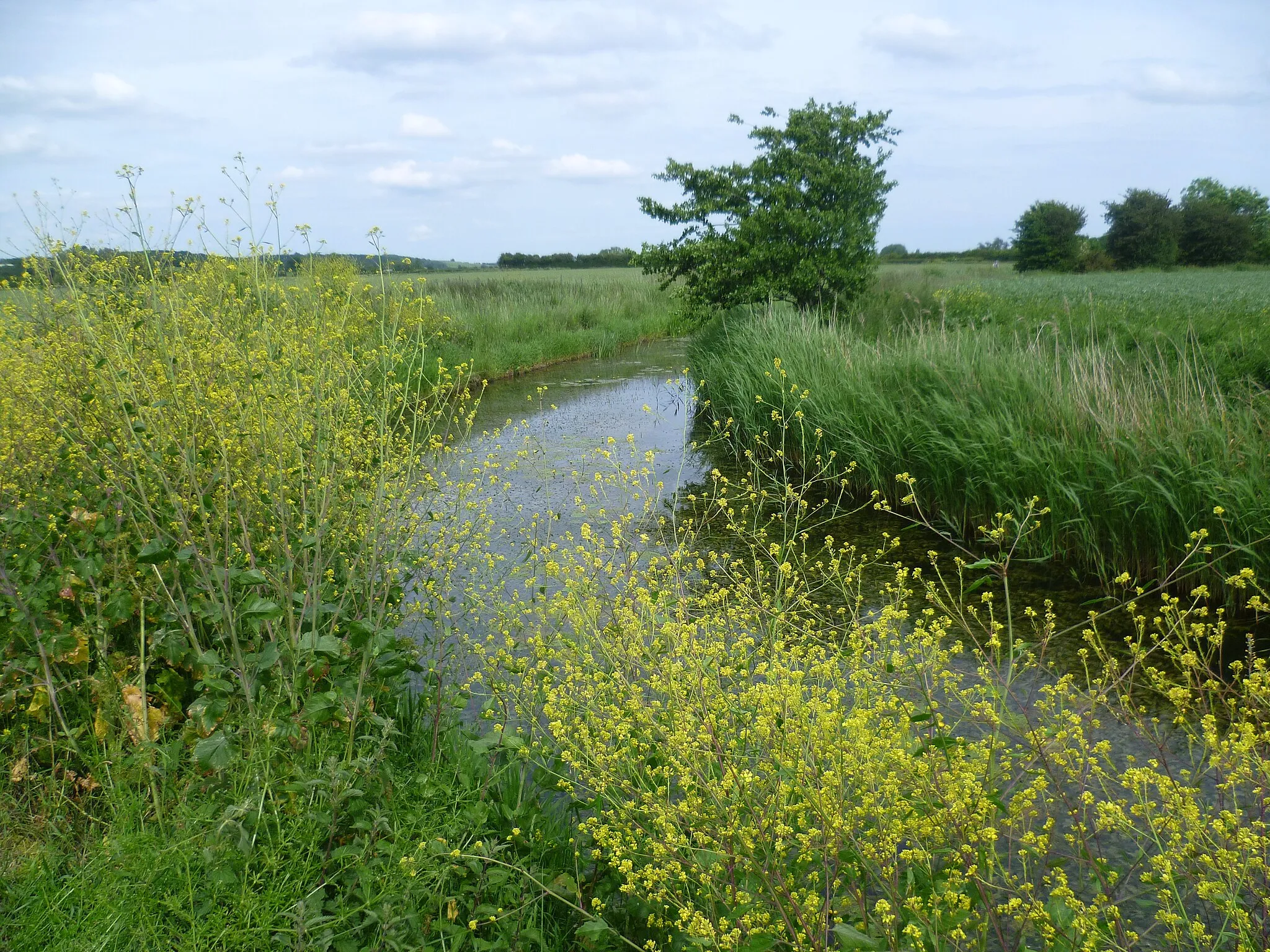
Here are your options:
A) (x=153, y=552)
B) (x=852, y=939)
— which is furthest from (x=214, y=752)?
(x=852, y=939)

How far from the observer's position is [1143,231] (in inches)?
1714

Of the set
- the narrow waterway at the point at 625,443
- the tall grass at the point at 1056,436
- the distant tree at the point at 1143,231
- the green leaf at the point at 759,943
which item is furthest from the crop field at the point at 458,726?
the distant tree at the point at 1143,231

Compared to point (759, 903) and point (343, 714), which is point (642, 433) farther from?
point (759, 903)

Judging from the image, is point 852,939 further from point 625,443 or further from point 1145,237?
point 1145,237

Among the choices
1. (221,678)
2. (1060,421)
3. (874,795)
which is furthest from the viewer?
(1060,421)

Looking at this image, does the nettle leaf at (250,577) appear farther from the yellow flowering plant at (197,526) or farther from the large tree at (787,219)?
the large tree at (787,219)


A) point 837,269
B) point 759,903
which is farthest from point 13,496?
point 837,269

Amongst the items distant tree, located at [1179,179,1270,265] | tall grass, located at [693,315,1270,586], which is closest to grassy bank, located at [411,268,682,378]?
tall grass, located at [693,315,1270,586]

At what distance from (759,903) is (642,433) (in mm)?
9251

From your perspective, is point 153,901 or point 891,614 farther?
point 891,614

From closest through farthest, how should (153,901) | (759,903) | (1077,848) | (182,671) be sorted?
(759,903)
(153,901)
(1077,848)
(182,671)

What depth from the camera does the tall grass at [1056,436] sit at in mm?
5637

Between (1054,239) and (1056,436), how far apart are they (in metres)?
46.0

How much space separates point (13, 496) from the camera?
3746 millimetres
